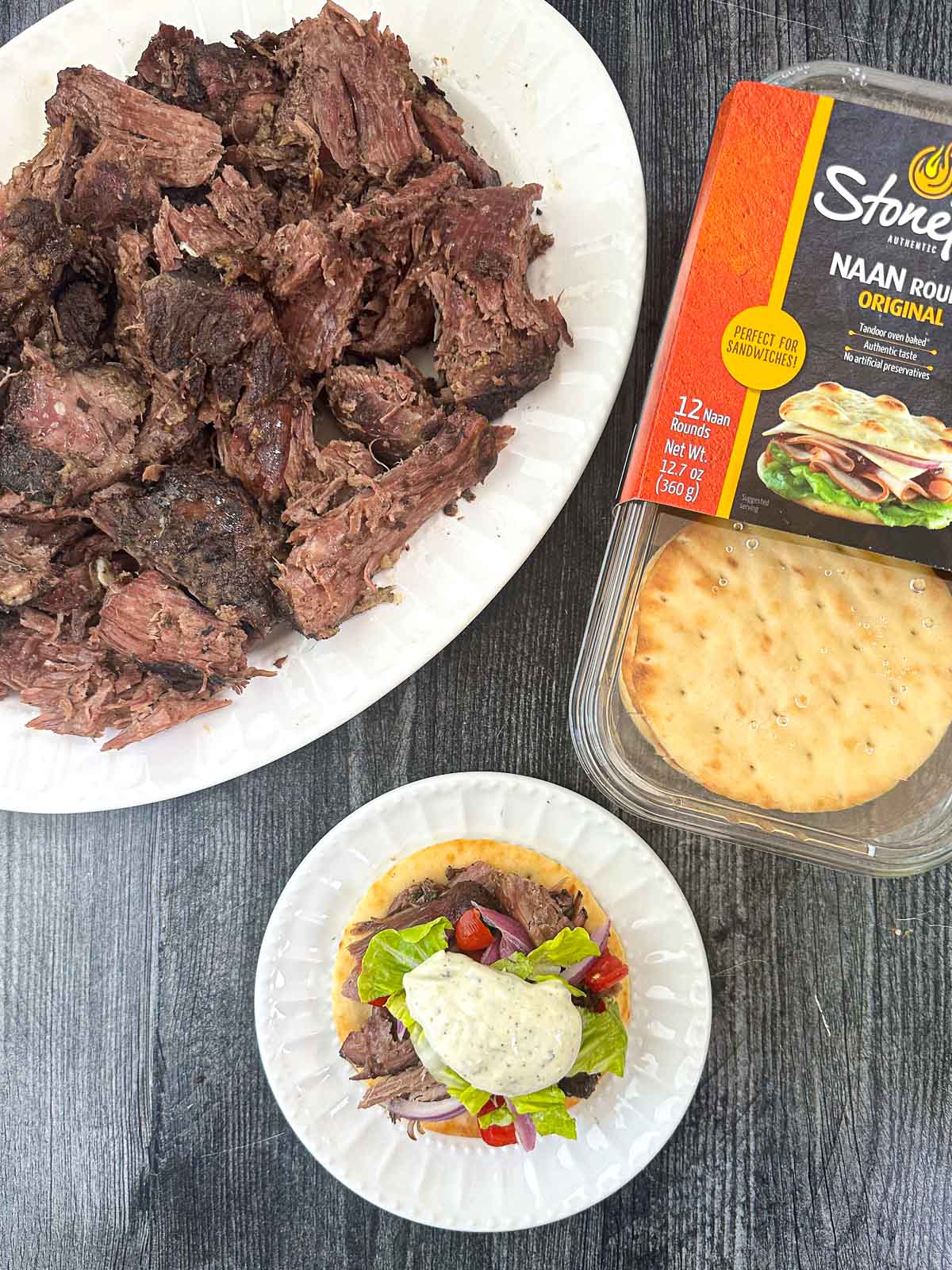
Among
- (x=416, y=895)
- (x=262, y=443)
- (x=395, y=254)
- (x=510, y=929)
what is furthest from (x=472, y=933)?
(x=395, y=254)

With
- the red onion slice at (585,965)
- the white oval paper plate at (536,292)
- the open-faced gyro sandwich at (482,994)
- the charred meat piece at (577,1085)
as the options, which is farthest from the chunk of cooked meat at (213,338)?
the charred meat piece at (577,1085)

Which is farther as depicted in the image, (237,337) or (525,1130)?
(525,1130)

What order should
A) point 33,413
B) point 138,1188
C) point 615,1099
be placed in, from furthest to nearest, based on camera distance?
point 138,1188 < point 615,1099 < point 33,413

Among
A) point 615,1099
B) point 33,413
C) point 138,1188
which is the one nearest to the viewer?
point 33,413

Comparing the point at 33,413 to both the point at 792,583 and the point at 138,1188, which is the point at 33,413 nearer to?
the point at 792,583

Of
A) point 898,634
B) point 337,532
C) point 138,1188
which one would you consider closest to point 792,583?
point 898,634

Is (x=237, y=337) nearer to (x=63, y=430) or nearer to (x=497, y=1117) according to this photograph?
(x=63, y=430)
